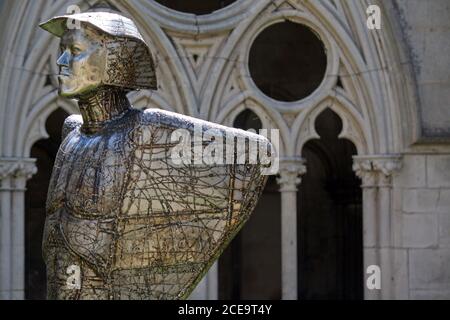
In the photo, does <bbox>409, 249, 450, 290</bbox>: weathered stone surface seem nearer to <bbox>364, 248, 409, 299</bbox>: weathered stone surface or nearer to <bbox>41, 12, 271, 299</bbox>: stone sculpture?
<bbox>364, 248, 409, 299</bbox>: weathered stone surface

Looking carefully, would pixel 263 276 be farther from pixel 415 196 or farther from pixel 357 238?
pixel 415 196

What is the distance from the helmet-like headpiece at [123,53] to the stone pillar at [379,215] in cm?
483

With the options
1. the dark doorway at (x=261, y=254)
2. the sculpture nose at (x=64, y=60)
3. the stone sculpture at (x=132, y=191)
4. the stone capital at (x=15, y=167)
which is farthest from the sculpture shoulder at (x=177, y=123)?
the dark doorway at (x=261, y=254)

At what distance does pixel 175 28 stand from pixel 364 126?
4.79ft

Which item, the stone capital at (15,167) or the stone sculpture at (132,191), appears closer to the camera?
the stone sculpture at (132,191)

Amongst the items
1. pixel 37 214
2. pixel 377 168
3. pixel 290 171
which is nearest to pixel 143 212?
pixel 290 171

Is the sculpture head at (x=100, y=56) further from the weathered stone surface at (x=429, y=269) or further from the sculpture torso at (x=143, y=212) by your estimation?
the weathered stone surface at (x=429, y=269)

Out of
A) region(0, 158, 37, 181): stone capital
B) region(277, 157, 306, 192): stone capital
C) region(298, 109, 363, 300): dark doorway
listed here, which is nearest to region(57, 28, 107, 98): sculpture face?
region(0, 158, 37, 181): stone capital

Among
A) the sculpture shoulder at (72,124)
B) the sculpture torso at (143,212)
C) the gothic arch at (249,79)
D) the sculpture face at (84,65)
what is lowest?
the sculpture torso at (143,212)

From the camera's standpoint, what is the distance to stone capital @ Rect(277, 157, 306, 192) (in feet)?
30.8

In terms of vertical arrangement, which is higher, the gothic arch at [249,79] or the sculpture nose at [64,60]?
the gothic arch at [249,79]

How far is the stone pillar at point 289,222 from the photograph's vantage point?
941cm

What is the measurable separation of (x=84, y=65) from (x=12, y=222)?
4.35m

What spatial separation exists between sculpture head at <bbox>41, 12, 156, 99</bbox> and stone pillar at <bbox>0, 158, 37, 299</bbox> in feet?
13.6
